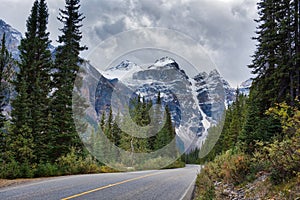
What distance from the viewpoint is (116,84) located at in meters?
33.7

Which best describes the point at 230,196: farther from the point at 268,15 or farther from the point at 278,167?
the point at 268,15

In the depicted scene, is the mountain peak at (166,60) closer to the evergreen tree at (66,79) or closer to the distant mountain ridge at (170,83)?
the distant mountain ridge at (170,83)

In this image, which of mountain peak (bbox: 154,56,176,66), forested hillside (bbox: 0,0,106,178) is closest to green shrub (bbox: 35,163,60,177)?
forested hillside (bbox: 0,0,106,178)

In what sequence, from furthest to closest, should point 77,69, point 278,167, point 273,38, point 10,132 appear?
point 77,69
point 273,38
point 10,132
point 278,167

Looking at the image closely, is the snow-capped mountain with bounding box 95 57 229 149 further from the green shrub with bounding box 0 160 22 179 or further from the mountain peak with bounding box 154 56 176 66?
the green shrub with bounding box 0 160 22 179

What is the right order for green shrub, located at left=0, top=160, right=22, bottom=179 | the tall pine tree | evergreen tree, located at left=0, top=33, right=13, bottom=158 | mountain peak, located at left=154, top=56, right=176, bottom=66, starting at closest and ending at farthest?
green shrub, located at left=0, top=160, right=22, bottom=179, evergreen tree, located at left=0, top=33, right=13, bottom=158, the tall pine tree, mountain peak, located at left=154, top=56, right=176, bottom=66

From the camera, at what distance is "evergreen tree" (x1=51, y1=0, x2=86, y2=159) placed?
23828mm

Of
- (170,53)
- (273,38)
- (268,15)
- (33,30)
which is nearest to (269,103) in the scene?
(273,38)

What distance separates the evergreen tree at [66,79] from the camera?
23828 mm

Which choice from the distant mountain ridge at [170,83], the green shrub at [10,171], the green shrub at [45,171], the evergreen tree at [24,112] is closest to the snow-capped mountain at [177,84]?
the distant mountain ridge at [170,83]

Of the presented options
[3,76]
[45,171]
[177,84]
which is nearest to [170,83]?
[177,84]

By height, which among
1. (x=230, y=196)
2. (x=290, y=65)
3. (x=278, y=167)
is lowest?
(x=230, y=196)

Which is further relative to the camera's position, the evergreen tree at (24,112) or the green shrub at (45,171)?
the evergreen tree at (24,112)

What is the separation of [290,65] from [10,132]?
59.2ft
